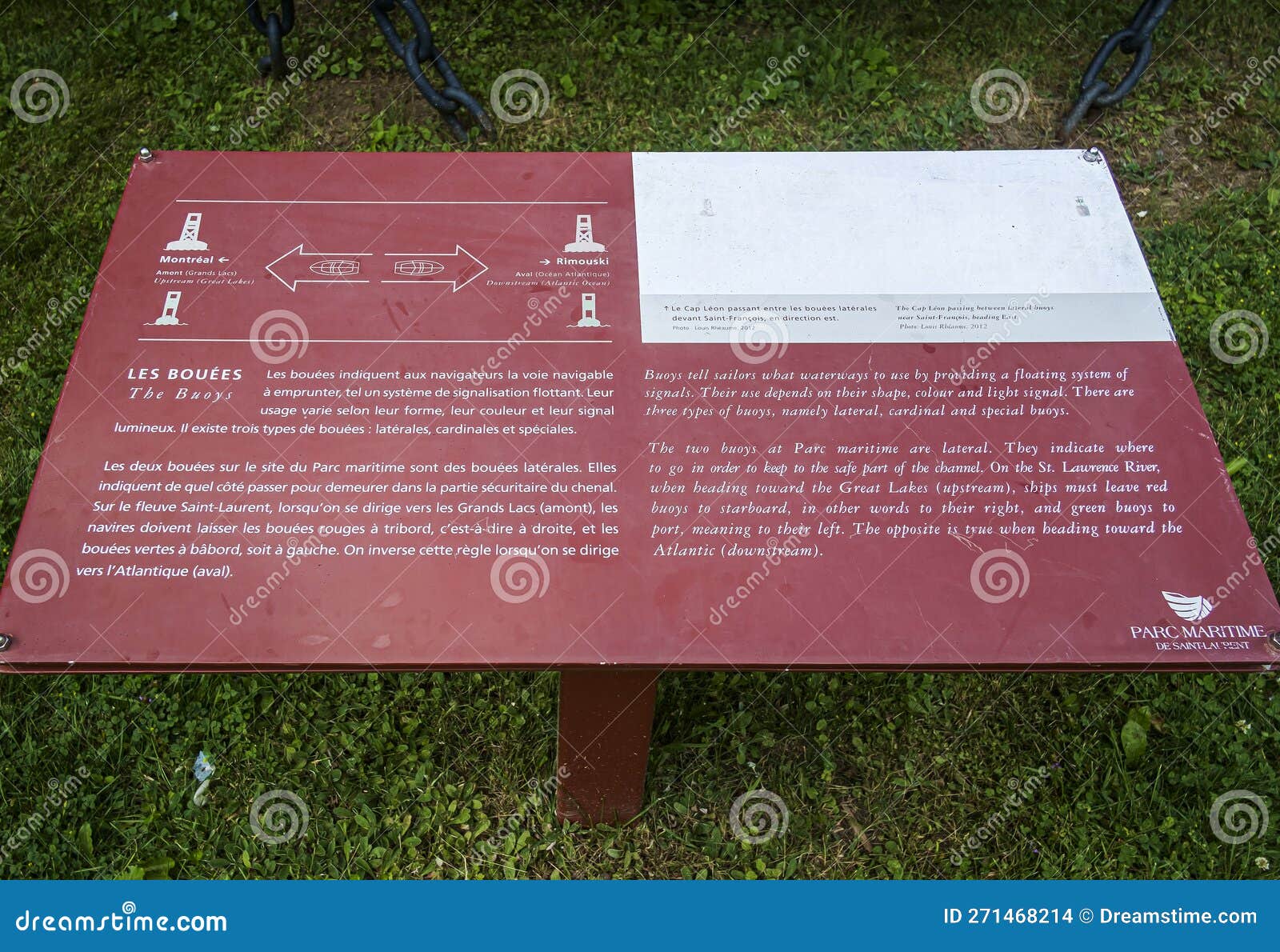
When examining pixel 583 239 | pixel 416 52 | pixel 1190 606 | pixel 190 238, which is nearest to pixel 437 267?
pixel 583 239

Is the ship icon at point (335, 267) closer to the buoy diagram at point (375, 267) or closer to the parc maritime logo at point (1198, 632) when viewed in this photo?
the buoy diagram at point (375, 267)

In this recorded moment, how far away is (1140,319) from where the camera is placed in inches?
82.9

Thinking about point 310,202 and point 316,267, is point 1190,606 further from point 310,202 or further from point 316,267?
point 310,202

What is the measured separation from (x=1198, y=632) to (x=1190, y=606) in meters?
0.05

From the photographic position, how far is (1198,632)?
1.78 metres

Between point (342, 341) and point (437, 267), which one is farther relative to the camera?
point (437, 267)

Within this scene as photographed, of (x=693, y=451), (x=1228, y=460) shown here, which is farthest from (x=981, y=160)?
(x=1228, y=460)

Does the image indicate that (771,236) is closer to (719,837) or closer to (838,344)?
(838,344)

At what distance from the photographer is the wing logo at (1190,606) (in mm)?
1794

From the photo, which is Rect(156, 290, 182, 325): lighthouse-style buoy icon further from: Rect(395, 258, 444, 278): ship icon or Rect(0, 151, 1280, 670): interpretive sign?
Rect(395, 258, 444, 278): ship icon

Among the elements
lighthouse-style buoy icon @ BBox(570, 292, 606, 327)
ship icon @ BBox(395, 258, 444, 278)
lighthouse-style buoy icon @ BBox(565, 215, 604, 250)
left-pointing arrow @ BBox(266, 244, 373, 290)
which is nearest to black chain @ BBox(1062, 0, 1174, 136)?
A: lighthouse-style buoy icon @ BBox(565, 215, 604, 250)

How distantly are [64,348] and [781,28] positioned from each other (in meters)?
3.17

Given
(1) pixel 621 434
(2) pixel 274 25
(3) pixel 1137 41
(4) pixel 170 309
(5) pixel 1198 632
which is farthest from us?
(2) pixel 274 25

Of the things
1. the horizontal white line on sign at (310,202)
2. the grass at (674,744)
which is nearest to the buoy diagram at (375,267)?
the horizontal white line on sign at (310,202)
